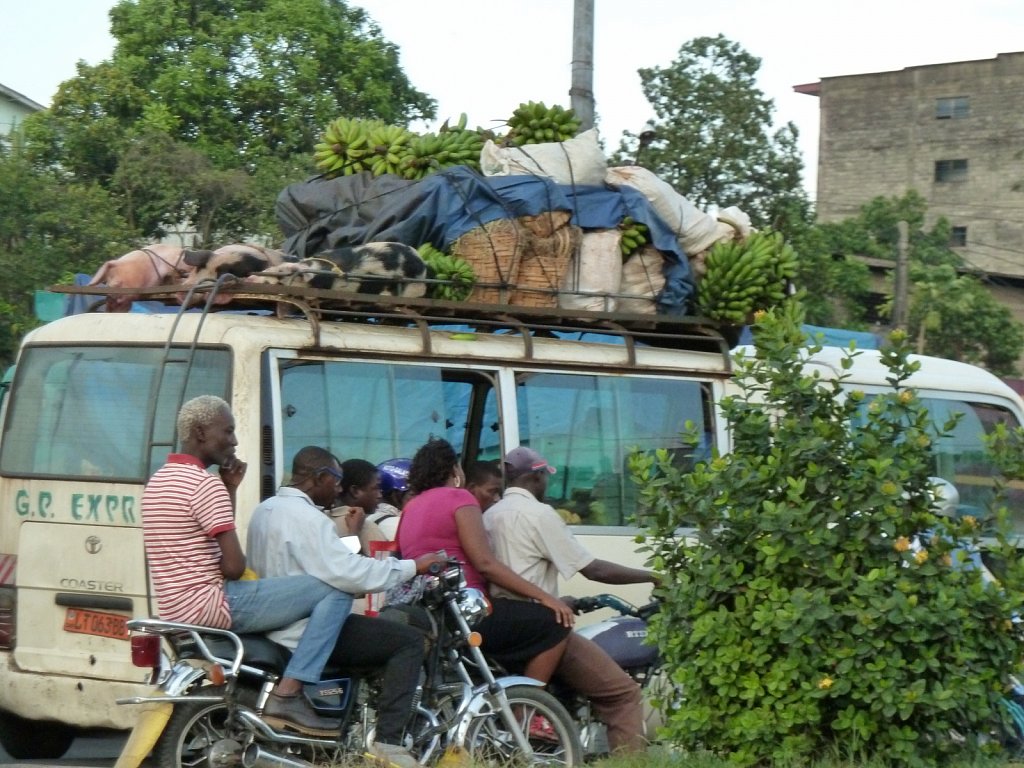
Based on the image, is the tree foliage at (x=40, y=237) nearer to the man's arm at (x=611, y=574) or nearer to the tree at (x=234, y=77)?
the tree at (x=234, y=77)

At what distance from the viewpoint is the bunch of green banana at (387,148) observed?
7.87 m

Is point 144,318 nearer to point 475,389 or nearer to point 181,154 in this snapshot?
point 475,389

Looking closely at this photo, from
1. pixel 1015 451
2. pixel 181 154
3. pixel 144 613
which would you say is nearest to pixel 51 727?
pixel 144 613

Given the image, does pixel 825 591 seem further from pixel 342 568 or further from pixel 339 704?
pixel 339 704

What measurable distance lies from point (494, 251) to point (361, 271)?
0.79 meters

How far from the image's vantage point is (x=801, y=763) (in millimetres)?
4992

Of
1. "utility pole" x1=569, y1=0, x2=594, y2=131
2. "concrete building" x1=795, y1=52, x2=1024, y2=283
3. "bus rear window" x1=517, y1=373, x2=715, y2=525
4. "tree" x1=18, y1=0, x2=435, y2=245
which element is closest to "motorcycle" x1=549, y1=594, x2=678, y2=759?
"bus rear window" x1=517, y1=373, x2=715, y2=525

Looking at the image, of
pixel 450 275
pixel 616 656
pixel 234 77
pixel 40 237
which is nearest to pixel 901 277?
pixel 234 77

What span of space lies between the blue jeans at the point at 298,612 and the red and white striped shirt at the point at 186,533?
0.41ft

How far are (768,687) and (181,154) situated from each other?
1954 cm

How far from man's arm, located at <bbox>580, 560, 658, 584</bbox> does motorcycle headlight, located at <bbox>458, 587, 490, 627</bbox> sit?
0.88 meters

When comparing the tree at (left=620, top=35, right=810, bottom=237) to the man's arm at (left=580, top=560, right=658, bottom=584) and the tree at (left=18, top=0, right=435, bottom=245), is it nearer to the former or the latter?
the tree at (left=18, top=0, right=435, bottom=245)

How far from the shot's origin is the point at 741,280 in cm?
754

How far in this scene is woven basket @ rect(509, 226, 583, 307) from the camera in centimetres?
721
